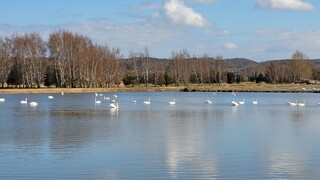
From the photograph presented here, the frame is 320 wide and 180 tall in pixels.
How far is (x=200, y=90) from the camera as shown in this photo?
3327 inches

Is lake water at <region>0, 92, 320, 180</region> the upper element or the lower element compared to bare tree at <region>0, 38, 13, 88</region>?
lower

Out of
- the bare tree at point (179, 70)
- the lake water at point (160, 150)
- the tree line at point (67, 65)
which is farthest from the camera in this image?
the bare tree at point (179, 70)

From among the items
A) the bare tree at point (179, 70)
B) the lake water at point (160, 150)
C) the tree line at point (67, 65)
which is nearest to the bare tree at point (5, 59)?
the tree line at point (67, 65)

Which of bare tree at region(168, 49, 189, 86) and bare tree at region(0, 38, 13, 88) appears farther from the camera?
bare tree at region(168, 49, 189, 86)

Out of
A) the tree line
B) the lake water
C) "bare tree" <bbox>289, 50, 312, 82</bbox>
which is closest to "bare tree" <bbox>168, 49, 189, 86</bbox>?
the tree line

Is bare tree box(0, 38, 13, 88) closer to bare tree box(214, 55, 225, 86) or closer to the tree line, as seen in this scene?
the tree line

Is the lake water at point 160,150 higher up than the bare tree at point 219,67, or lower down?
lower down

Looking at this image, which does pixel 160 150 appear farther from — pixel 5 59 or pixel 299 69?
pixel 299 69

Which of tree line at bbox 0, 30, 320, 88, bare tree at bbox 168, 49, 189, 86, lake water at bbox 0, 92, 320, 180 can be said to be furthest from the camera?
bare tree at bbox 168, 49, 189, 86

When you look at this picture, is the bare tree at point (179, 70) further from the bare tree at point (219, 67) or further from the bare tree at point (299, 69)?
the bare tree at point (299, 69)

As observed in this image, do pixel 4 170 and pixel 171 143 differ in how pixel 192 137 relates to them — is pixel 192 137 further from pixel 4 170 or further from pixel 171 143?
pixel 4 170

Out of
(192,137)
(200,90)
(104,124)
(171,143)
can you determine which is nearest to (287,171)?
(171,143)

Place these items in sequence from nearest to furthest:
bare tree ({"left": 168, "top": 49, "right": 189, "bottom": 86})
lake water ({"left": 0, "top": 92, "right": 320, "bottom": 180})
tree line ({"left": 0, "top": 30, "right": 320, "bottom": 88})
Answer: lake water ({"left": 0, "top": 92, "right": 320, "bottom": 180}), tree line ({"left": 0, "top": 30, "right": 320, "bottom": 88}), bare tree ({"left": 168, "top": 49, "right": 189, "bottom": 86})

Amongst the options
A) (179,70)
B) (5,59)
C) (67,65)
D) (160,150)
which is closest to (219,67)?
(179,70)
